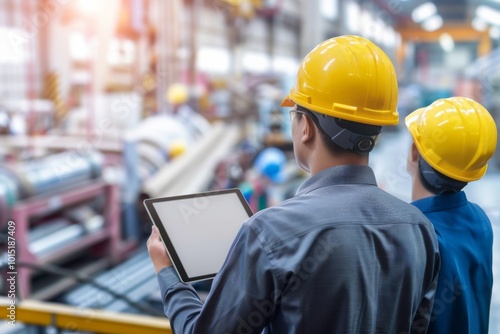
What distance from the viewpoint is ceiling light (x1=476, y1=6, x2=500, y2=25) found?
7040 millimetres

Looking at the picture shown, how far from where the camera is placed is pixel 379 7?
8.85 m

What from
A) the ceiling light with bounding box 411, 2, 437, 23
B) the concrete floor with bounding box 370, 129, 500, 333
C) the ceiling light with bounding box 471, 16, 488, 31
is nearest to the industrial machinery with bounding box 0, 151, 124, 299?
the concrete floor with bounding box 370, 129, 500, 333

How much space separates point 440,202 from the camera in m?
1.45

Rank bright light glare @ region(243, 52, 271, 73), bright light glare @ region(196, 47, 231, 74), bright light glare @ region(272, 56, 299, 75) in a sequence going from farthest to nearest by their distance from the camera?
bright light glare @ region(272, 56, 299, 75), bright light glare @ region(243, 52, 271, 73), bright light glare @ region(196, 47, 231, 74)

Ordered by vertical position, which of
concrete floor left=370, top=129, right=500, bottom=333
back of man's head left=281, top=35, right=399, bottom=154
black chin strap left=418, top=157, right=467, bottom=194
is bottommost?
concrete floor left=370, top=129, right=500, bottom=333

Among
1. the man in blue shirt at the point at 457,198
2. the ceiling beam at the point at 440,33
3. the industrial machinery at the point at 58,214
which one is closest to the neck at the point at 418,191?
the man in blue shirt at the point at 457,198

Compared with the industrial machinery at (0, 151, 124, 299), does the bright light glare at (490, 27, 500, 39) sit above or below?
above

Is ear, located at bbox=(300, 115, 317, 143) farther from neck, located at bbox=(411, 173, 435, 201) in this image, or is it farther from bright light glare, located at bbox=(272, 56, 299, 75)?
bright light glare, located at bbox=(272, 56, 299, 75)

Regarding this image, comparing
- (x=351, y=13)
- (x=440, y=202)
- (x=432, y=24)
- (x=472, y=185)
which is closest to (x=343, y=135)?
(x=440, y=202)

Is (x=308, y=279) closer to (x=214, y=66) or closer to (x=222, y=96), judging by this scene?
(x=222, y=96)

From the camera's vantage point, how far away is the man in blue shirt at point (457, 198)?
4.46ft

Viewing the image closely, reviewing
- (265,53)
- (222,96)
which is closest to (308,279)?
(222,96)

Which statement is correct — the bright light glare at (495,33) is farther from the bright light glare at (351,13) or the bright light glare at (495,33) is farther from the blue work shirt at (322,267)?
the blue work shirt at (322,267)

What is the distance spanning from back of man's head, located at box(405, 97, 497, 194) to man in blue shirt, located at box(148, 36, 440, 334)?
367mm
